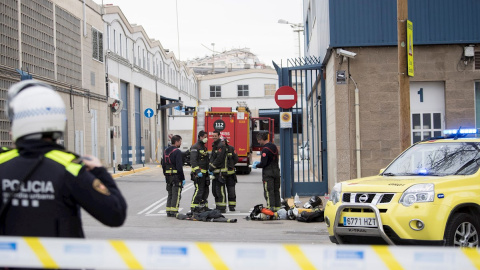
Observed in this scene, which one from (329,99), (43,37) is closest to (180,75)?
(43,37)

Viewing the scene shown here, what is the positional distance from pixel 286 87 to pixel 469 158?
27.6ft

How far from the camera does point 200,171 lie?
50.6 ft

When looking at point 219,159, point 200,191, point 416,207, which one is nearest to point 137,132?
point 219,159

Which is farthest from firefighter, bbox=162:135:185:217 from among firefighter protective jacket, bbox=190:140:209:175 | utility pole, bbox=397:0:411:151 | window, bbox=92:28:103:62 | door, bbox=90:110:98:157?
window, bbox=92:28:103:62

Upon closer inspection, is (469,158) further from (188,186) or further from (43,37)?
(43,37)

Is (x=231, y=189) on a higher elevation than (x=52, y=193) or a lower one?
lower

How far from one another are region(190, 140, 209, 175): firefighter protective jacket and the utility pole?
17.2ft

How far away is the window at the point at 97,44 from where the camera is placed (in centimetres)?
3425

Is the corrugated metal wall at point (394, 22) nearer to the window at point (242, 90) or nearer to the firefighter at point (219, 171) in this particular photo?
the firefighter at point (219, 171)

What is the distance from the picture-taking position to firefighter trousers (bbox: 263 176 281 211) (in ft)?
48.1

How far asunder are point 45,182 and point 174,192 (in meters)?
11.7

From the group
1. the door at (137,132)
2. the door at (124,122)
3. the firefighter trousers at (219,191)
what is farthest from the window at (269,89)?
the firefighter trousers at (219,191)

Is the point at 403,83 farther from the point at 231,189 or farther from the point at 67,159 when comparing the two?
the point at 67,159

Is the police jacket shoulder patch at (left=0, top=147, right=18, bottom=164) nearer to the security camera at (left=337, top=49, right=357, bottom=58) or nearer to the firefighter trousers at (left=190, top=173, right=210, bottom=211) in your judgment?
the firefighter trousers at (left=190, top=173, right=210, bottom=211)
